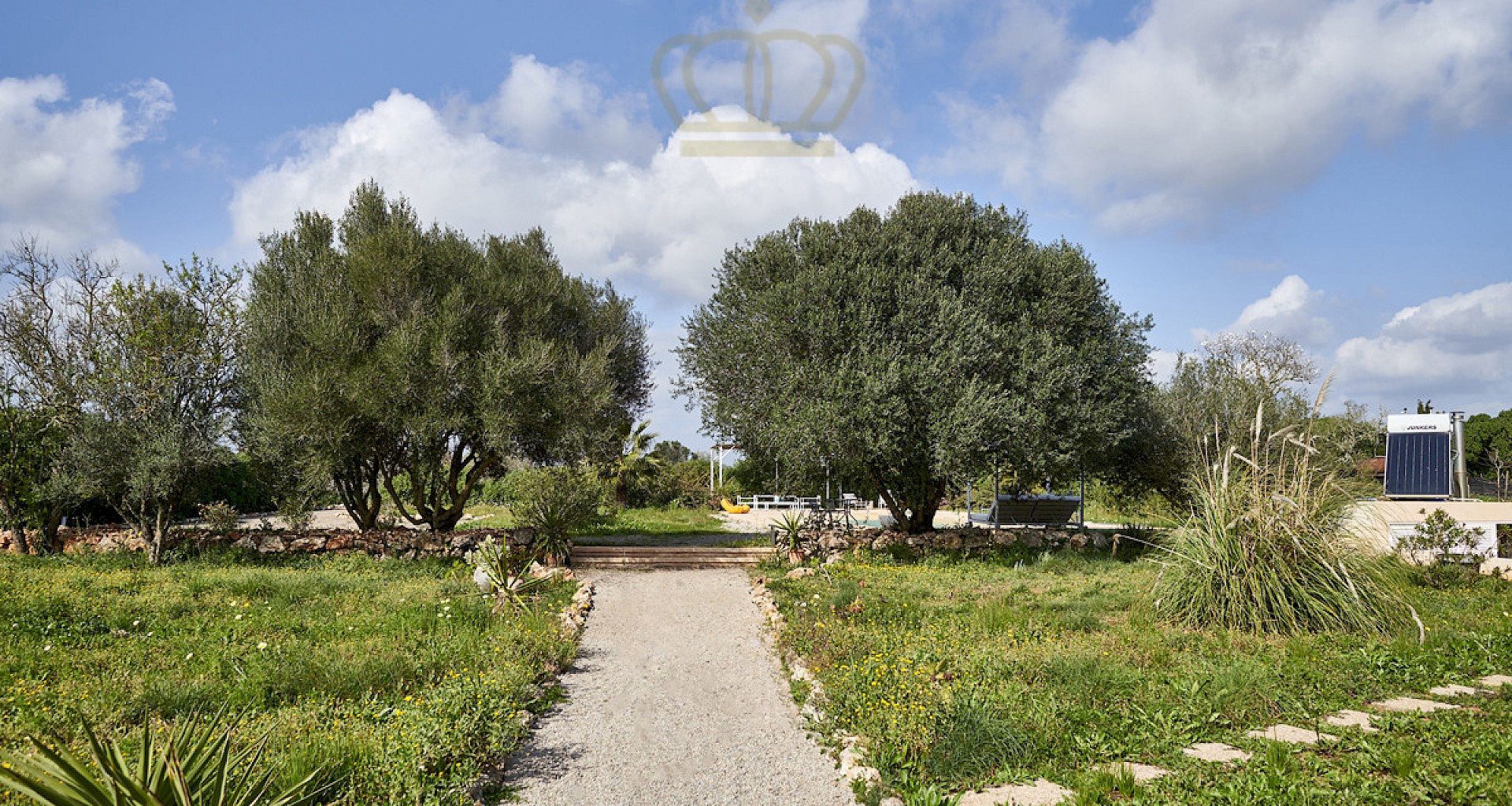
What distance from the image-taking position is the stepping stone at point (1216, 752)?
218 inches

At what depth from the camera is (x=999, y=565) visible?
15469 mm

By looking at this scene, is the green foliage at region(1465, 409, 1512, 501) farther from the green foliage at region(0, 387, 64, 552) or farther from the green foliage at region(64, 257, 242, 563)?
the green foliage at region(0, 387, 64, 552)

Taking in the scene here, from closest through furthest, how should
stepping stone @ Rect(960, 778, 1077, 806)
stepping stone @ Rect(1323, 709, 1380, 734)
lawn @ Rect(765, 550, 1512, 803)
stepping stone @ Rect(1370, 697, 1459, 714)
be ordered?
stepping stone @ Rect(960, 778, 1077, 806) → lawn @ Rect(765, 550, 1512, 803) → stepping stone @ Rect(1323, 709, 1380, 734) → stepping stone @ Rect(1370, 697, 1459, 714)

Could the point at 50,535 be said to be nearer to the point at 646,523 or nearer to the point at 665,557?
the point at 665,557

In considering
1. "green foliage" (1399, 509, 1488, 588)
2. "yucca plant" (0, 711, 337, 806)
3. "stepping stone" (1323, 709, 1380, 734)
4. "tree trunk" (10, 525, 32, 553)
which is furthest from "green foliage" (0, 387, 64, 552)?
"green foliage" (1399, 509, 1488, 588)

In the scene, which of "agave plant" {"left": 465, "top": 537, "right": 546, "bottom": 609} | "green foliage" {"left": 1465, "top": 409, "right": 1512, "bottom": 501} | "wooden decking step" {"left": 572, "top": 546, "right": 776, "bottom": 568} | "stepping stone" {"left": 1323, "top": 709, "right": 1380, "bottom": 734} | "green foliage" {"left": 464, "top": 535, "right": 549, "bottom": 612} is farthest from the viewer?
"green foliage" {"left": 1465, "top": 409, "right": 1512, "bottom": 501}

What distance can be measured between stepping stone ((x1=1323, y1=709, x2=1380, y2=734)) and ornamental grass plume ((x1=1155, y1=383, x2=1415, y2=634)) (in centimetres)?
251

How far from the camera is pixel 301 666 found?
288 inches

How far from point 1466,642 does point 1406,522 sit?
31.9 feet

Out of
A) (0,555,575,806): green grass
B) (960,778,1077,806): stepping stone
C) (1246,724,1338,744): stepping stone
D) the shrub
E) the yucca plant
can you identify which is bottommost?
(960,778,1077,806): stepping stone

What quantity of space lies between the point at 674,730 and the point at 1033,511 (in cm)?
1547

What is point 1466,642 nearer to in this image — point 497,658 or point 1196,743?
point 1196,743

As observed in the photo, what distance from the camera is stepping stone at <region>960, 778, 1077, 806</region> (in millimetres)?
4953

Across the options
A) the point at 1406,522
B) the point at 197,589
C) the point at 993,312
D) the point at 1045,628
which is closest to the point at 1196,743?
the point at 1045,628
